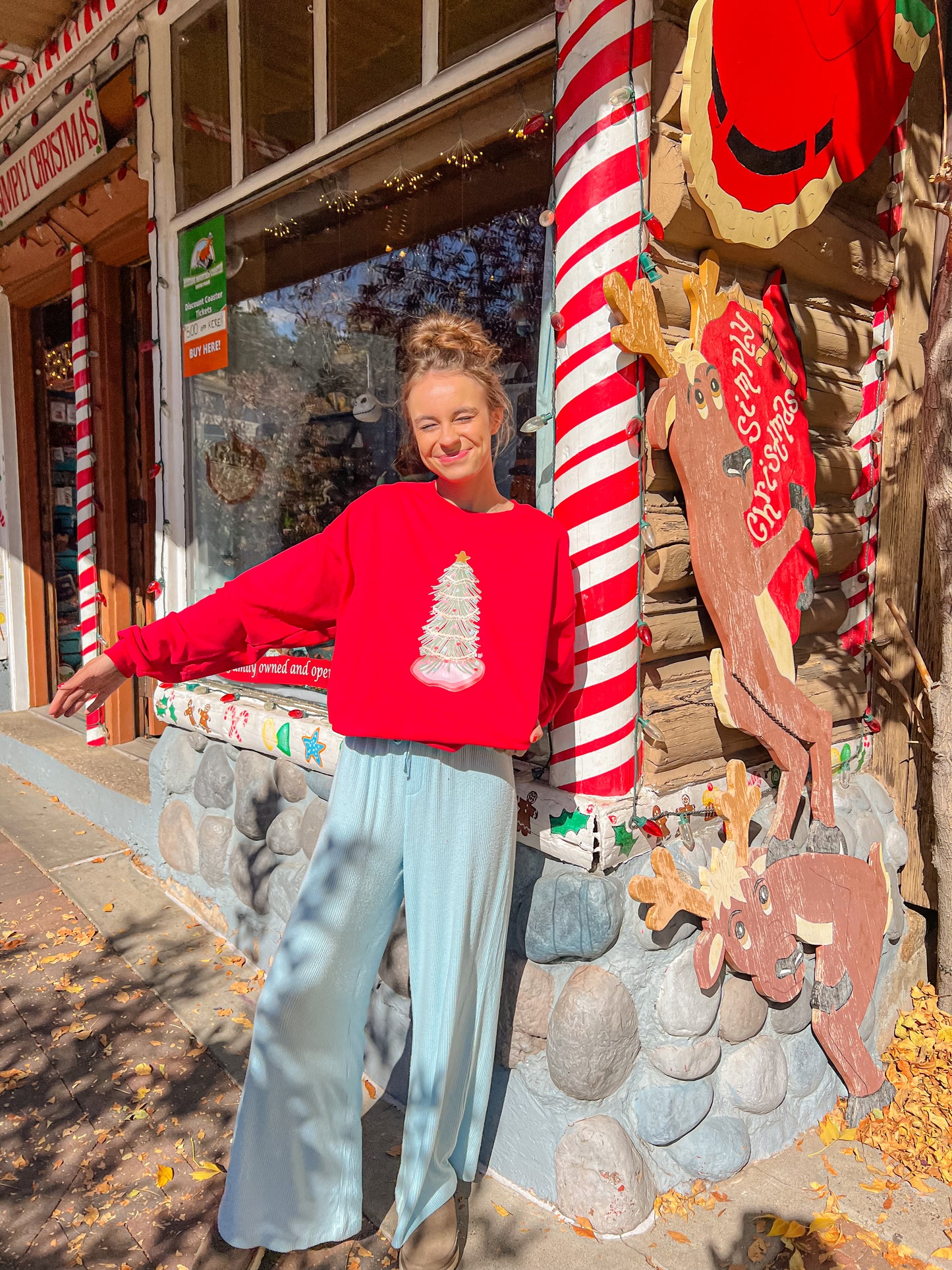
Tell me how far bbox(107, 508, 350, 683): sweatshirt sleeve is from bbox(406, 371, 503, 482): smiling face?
0.28m

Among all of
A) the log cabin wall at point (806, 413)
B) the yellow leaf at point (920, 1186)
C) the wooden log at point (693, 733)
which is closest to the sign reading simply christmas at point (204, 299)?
the log cabin wall at point (806, 413)

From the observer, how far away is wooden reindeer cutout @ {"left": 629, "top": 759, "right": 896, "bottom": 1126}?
98.0 inches

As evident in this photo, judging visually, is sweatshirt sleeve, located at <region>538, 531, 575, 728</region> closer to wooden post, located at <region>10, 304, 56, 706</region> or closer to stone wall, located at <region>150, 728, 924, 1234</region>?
stone wall, located at <region>150, 728, 924, 1234</region>

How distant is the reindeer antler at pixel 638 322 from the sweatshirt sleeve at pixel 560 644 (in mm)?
515

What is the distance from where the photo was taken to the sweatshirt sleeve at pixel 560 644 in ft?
7.48

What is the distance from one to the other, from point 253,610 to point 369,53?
2.24 m

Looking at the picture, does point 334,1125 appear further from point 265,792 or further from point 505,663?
point 265,792

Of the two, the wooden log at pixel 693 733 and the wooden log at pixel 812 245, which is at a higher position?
the wooden log at pixel 812 245

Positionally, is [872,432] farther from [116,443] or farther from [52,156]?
[52,156]

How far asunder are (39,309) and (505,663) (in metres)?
6.22

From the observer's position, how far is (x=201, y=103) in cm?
413

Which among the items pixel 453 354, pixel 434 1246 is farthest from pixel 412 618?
pixel 434 1246

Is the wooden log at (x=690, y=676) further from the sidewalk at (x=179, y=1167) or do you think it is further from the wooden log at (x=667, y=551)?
the sidewalk at (x=179, y=1167)

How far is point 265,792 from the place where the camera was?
3572 mm
